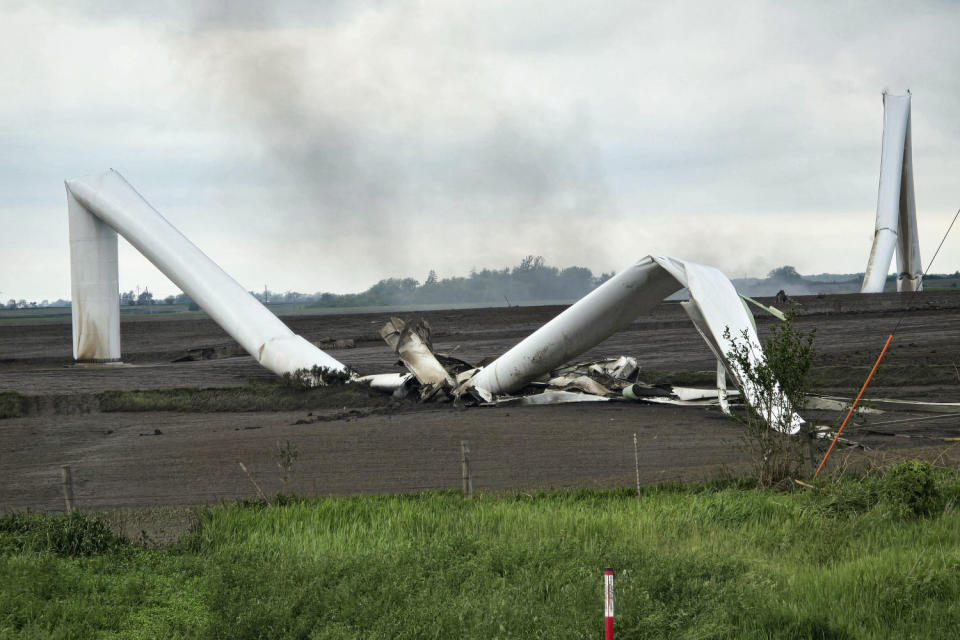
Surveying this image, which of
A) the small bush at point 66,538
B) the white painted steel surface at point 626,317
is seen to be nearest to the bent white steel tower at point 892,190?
the white painted steel surface at point 626,317

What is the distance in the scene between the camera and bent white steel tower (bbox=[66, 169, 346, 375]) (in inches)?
980

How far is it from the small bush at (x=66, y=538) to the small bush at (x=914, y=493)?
24.4ft

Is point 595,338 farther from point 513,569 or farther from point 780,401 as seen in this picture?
point 513,569

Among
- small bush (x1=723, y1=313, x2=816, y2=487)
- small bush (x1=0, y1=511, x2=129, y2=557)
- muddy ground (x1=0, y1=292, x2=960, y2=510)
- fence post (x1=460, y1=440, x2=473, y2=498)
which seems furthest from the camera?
muddy ground (x1=0, y1=292, x2=960, y2=510)

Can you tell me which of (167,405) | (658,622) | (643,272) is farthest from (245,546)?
(167,405)

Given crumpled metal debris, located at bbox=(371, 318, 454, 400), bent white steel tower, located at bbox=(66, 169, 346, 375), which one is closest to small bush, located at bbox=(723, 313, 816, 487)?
crumpled metal debris, located at bbox=(371, 318, 454, 400)

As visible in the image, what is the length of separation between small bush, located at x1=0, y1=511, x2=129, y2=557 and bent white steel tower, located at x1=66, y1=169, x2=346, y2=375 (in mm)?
14357

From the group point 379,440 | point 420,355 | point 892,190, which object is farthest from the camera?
point 892,190

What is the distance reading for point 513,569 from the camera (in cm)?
770

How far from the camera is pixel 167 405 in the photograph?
2164 cm

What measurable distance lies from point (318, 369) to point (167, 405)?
368 centimetres

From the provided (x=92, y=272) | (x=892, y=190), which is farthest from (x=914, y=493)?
(x=892, y=190)

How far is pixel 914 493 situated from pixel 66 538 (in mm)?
8167

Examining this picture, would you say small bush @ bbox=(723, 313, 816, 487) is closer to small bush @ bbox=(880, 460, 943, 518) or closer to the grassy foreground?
the grassy foreground
